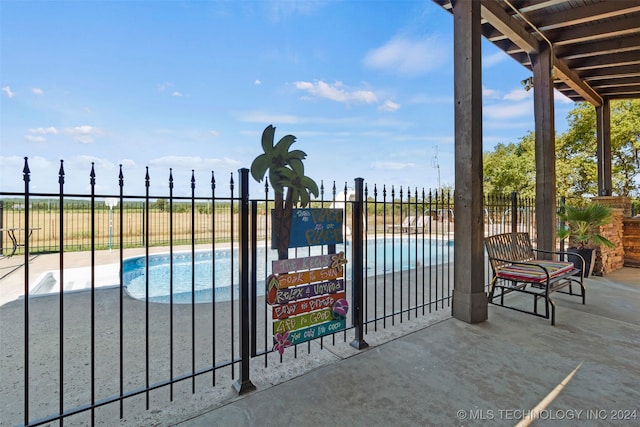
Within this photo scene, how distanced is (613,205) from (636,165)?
9.09 meters

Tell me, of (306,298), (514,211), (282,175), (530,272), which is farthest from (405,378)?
(514,211)

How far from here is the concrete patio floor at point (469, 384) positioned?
1589 millimetres

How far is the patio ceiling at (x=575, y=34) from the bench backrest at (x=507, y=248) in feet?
9.44

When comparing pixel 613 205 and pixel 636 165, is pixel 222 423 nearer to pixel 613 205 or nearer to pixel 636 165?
pixel 613 205

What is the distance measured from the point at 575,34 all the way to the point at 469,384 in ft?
18.3

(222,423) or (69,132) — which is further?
(69,132)

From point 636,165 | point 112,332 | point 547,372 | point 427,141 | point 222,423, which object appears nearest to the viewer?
point 222,423

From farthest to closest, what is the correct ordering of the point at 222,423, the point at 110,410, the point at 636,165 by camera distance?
the point at 636,165 < the point at 110,410 < the point at 222,423

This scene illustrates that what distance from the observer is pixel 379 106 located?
26203 mm

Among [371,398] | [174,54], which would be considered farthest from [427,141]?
[371,398]

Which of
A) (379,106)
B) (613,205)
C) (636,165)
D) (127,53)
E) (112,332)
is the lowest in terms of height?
(112,332)

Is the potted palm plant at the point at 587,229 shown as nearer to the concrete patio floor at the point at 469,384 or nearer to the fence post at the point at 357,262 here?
the concrete patio floor at the point at 469,384

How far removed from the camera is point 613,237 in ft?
17.5

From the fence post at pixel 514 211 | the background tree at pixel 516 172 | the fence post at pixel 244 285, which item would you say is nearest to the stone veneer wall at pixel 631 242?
the fence post at pixel 514 211
